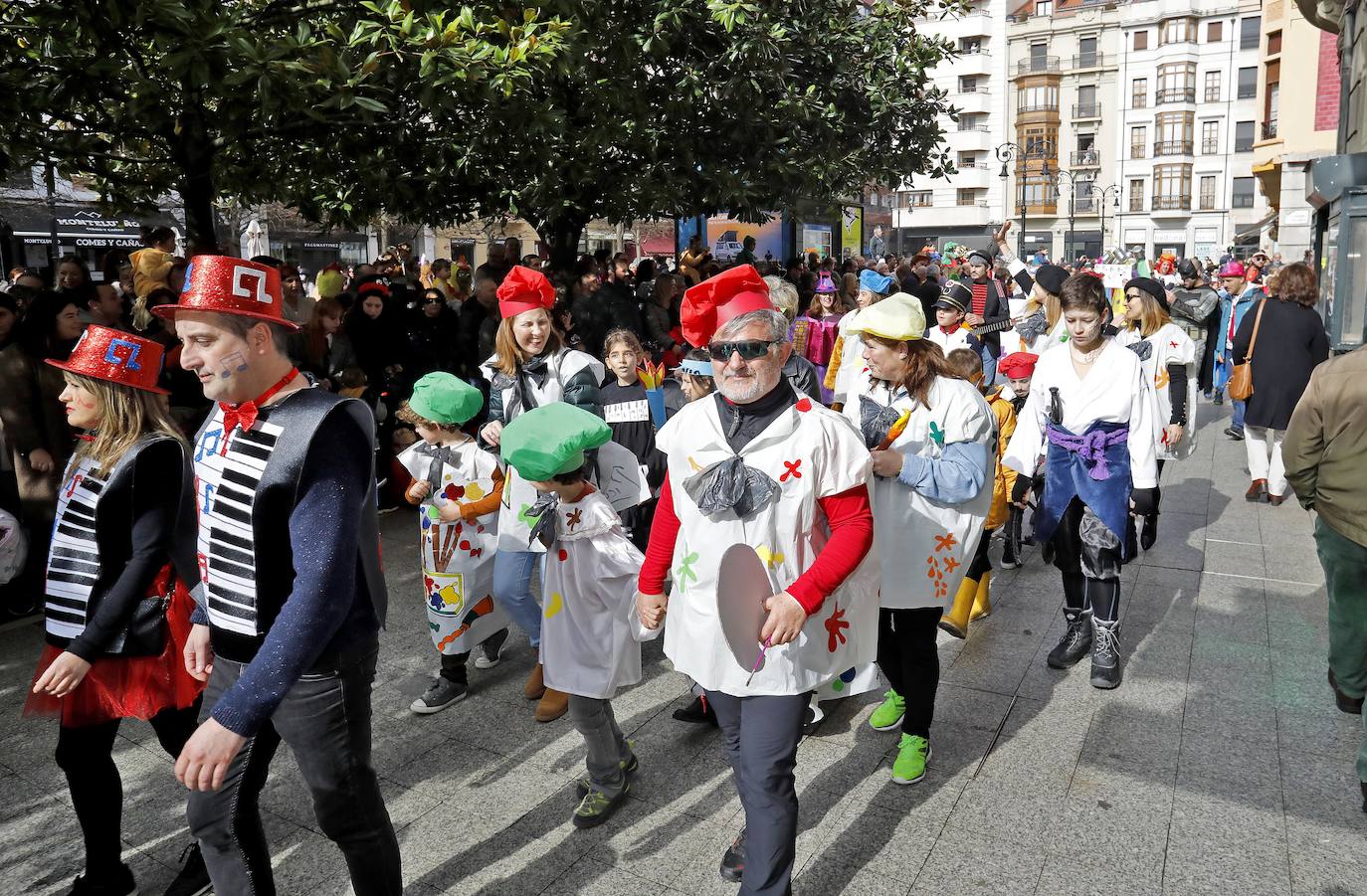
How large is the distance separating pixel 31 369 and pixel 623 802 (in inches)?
172

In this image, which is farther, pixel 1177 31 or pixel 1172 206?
pixel 1172 206

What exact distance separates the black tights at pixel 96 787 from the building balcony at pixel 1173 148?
235 feet

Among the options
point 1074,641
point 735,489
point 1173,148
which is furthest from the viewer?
point 1173,148

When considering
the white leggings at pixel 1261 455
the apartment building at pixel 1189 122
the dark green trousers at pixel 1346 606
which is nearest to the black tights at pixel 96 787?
the dark green trousers at pixel 1346 606

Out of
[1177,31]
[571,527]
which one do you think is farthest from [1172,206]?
[571,527]

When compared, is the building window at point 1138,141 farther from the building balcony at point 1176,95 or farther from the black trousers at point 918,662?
the black trousers at point 918,662

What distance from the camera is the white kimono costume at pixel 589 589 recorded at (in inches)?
144

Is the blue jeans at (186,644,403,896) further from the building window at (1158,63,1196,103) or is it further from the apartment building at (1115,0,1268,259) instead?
the building window at (1158,63,1196,103)

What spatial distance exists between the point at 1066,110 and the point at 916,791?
71861 mm

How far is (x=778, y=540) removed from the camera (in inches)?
107

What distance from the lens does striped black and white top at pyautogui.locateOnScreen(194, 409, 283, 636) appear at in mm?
2260

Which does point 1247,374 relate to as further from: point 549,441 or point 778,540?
point 778,540

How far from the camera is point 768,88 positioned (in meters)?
11.7

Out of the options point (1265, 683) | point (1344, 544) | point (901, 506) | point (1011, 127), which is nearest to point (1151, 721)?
point (1265, 683)
